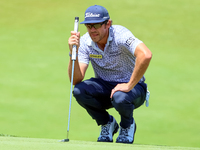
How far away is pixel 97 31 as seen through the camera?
2.61m

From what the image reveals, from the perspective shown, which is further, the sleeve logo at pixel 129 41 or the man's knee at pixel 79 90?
the man's knee at pixel 79 90

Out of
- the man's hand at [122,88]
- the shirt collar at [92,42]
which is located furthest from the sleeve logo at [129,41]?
the man's hand at [122,88]

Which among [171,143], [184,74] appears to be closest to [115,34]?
[171,143]

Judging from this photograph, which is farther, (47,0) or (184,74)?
(47,0)

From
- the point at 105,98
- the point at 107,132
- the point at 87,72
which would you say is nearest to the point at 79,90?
the point at 105,98

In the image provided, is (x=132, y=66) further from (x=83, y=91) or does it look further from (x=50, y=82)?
(x=50, y=82)

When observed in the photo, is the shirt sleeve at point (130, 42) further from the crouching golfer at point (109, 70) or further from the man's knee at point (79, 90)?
the man's knee at point (79, 90)

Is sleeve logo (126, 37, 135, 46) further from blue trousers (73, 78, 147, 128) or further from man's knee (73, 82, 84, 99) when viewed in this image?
man's knee (73, 82, 84, 99)

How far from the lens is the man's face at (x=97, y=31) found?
8.51 ft

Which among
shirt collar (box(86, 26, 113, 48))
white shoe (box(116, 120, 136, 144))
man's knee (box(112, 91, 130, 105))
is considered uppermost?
shirt collar (box(86, 26, 113, 48))

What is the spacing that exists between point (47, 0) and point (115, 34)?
4.18 metres

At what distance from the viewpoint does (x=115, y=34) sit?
266 centimetres

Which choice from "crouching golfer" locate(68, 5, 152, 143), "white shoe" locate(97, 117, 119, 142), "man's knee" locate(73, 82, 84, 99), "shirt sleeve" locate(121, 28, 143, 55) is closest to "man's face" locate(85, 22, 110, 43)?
"crouching golfer" locate(68, 5, 152, 143)

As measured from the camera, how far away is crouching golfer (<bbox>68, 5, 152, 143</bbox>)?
8.42 feet
